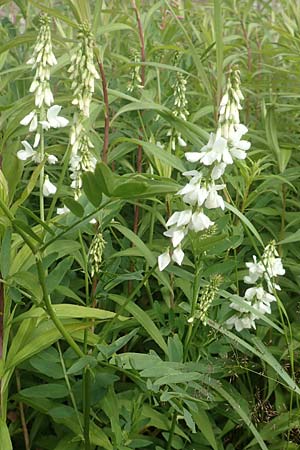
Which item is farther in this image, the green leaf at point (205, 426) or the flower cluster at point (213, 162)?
the green leaf at point (205, 426)

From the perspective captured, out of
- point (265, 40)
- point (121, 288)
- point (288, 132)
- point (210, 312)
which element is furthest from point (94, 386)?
point (265, 40)

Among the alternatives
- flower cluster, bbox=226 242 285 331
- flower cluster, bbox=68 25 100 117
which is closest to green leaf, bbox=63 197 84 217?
flower cluster, bbox=68 25 100 117

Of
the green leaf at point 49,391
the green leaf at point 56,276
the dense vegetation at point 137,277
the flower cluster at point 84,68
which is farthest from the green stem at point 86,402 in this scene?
the flower cluster at point 84,68

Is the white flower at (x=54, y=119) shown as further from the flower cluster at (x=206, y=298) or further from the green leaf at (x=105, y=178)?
the flower cluster at (x=206, y=298)

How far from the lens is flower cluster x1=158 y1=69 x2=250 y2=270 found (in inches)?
57.1

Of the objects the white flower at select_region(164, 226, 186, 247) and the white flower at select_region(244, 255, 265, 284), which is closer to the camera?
the white flower at select_region(164, 226, 186, 247)

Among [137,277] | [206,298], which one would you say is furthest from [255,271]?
[137,277]

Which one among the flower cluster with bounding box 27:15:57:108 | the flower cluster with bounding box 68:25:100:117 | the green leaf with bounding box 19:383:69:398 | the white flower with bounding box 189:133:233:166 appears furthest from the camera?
the green leaf with bounding box 19:383:69:398

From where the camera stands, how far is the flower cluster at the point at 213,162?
57.1 inches

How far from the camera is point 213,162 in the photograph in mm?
1479

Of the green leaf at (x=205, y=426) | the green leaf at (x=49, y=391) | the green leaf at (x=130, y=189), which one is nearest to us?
the green leaf at (x=130, y=189)

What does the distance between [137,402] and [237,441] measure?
633mm

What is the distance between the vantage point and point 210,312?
209cm

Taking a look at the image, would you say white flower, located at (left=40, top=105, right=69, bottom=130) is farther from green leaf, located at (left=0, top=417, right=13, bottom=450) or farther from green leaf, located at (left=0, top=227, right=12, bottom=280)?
green leaf, located at (left=0, top=417, right=13, bottom=450)
